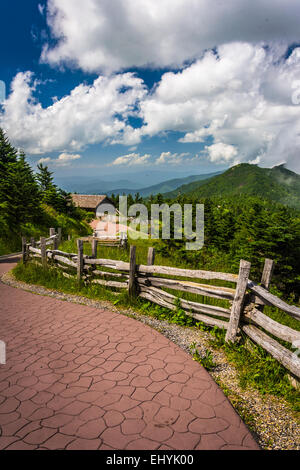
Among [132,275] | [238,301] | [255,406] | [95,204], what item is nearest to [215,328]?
[238,301]

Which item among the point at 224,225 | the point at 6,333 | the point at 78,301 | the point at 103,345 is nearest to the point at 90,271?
the point at 78,301

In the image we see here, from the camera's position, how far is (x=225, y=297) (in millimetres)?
5164

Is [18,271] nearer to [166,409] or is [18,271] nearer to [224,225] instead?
[166,409]

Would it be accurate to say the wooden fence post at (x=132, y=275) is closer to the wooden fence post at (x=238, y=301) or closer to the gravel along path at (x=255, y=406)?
the gravel along path at (x=255, y=406)

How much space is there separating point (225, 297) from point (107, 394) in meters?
2.94

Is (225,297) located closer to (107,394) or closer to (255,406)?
(255,406)

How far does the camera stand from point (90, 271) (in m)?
8.42

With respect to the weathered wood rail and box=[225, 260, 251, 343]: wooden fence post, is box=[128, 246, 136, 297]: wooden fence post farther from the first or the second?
box=[225, 260, 251, 343]: wooden fence post

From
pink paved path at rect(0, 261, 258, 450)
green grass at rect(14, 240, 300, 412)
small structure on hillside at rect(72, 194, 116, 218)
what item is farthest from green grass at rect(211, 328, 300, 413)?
small structure on hillside at rect(72, 194, 116, 218)

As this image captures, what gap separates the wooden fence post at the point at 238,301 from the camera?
453 cm

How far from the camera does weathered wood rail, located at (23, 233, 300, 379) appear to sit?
3.81 metres

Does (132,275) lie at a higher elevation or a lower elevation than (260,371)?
higher

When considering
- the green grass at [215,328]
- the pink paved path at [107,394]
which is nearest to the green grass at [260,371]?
the green grass at [215,328]
